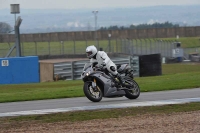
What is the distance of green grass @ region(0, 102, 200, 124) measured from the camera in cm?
1275

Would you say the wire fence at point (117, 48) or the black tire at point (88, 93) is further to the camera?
the wire fence at point (117, 48)

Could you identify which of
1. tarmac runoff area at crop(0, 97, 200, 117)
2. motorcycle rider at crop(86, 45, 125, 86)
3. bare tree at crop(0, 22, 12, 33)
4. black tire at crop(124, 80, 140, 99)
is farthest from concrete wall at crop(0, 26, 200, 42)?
tarmac runoff area at crop(0, 97, 200, 117)

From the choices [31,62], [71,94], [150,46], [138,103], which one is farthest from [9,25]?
[138,103]

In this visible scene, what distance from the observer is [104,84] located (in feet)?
55.0

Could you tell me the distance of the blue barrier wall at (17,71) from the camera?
118 feet

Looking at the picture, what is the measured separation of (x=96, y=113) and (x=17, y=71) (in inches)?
→ 899

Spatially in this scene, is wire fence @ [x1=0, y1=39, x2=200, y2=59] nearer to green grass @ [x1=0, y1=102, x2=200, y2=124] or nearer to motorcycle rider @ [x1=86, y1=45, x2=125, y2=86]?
motorcycle rider @ [x1=86, y1=45, x2=125, y2=86]

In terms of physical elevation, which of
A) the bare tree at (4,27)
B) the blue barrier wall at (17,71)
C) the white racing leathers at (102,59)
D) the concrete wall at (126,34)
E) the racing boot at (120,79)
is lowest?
the blue barrier wall at (17,71)

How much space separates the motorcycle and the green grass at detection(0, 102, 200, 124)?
2.50 meters

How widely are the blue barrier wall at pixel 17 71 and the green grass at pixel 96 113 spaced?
72.7ft

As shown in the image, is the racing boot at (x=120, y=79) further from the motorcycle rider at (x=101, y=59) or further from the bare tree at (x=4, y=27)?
the bare tree at (x=4, y=27)

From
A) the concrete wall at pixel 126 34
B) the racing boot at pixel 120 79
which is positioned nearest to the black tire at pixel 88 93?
the racing boot at pixel 120 79

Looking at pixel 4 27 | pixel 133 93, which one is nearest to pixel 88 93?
pixel 133 93

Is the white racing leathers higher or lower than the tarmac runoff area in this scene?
higher
